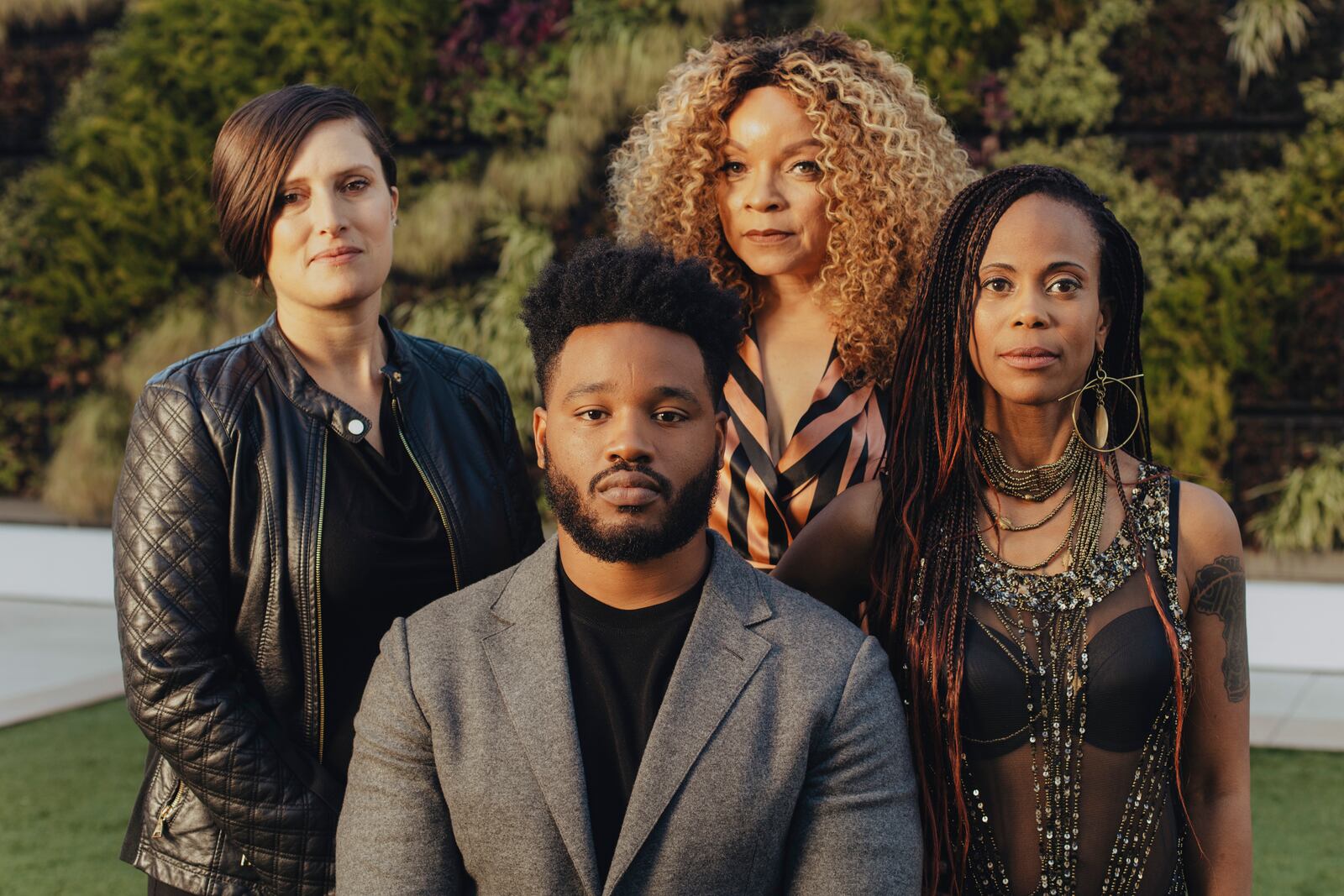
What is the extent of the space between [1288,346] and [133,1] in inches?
310

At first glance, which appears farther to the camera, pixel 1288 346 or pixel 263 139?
pixel 1288 346

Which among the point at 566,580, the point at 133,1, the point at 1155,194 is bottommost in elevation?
the point at 566,580

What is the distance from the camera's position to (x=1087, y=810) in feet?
7.04

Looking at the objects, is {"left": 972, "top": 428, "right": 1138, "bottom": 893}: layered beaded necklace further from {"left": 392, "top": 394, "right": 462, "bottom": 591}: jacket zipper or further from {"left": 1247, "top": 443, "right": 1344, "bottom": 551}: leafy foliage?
{"left": 1247, "top": 443, "right": 1344, "bottom": 551}: leafy foliage

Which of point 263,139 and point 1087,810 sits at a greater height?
point 263,139

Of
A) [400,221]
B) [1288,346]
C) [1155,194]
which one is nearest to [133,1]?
[400,221]

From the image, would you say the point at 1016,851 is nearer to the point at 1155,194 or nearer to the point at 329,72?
the point at 1155,194

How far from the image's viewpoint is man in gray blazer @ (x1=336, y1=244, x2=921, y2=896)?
1973 mm

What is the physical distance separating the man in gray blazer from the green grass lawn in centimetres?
276

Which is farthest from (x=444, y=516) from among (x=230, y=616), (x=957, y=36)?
(x=957, y=36)

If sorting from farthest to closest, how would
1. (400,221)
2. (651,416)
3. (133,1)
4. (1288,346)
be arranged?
(133,1)
(400,221)
(1288,346)
(651,416)

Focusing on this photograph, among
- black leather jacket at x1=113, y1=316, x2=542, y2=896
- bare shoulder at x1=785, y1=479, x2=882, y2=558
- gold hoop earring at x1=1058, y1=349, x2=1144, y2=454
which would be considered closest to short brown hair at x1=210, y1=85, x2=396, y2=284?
black leather jacket at x1=113, y1=316, x2=542, y2=896

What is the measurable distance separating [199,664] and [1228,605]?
1.63 m

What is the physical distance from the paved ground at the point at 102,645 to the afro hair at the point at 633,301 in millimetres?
4216
